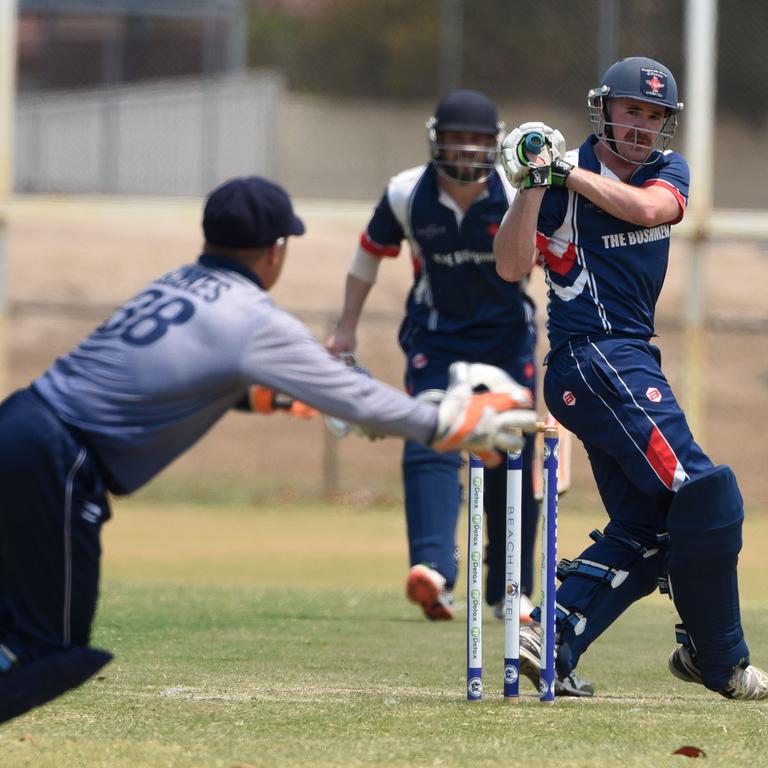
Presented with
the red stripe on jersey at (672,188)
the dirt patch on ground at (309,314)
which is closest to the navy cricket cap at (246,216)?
the red stripe on jersey at (672,188)

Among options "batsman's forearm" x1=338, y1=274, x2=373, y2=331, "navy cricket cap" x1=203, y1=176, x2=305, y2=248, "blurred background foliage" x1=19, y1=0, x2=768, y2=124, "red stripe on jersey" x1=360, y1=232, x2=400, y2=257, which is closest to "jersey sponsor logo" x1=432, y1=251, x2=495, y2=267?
"red stripe on jersey" x1=360, y1=232, x2=400, y2=257

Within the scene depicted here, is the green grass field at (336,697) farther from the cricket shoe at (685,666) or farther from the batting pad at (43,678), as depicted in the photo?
the batting pad at (43,678)

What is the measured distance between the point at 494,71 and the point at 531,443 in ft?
56.7

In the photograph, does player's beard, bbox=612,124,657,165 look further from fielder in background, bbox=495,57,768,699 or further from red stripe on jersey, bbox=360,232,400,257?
red stripe on jersey, bbox=360,232,400,257

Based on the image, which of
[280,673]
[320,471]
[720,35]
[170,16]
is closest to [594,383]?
[280,673]

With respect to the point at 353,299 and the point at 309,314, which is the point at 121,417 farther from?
the point at 309,314

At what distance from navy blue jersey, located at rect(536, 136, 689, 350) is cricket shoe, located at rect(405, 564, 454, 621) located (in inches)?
66.0

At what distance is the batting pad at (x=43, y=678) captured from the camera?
12.6ft

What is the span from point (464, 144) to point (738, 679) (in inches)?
119

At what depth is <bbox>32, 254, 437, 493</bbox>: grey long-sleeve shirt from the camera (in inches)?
150

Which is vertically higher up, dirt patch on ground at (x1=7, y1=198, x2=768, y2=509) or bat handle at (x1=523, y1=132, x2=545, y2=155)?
bat handle at (x1=523, y1=132, x2=545, y2=155)

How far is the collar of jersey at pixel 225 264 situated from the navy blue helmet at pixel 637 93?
1.81 metres

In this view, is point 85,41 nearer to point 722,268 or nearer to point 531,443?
point 722,268

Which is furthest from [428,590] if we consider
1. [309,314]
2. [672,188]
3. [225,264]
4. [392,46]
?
[392,46]
